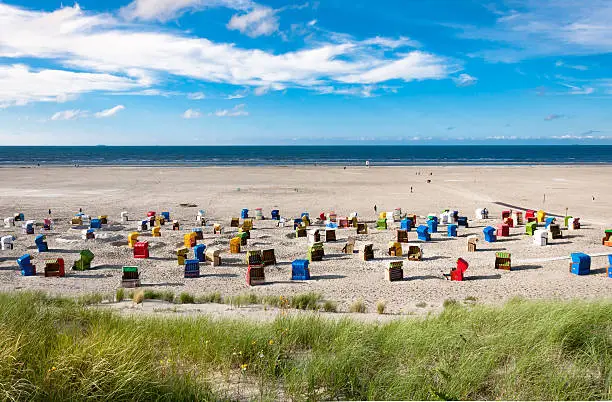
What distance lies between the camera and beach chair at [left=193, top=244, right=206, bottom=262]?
17328 mm

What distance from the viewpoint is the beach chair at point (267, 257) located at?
17.1m

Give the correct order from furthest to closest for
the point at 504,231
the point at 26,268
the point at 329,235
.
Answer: the point at 504,231, the point at 329,235, the point at 26,268

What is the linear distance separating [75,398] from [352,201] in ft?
101

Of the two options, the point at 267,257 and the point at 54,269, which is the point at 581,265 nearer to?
the point at 267,257

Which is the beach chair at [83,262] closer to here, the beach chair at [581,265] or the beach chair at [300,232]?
the beach chair at [300,232]

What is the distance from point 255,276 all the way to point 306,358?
908cm

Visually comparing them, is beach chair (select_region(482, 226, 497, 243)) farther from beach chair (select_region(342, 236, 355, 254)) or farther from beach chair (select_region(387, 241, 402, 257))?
beach chair (select_region(342, 236, 355, 254))

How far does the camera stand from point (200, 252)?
17453 mm

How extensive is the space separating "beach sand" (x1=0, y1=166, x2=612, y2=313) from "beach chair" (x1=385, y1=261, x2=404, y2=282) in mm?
300

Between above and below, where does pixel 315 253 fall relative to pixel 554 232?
below

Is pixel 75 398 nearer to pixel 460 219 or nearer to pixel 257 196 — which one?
pixel 460 219

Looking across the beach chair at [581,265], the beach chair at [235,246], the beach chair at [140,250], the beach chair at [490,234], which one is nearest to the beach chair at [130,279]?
the beach chair at [140,250]

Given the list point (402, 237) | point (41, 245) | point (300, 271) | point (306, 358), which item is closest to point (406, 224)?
point (402, 237)

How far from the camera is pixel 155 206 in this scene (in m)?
32.2
